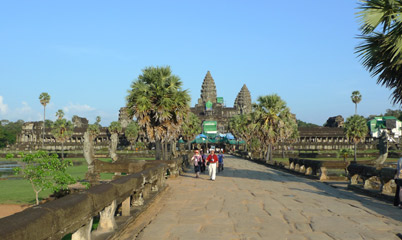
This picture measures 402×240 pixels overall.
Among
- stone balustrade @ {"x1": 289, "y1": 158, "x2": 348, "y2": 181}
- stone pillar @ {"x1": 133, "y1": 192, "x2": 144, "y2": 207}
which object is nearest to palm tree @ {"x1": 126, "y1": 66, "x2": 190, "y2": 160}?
stone balustrade @ {"x1": 289, "y1": 158, "x2": 348, "y2": 181}

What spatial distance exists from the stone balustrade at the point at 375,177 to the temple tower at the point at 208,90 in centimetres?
17156

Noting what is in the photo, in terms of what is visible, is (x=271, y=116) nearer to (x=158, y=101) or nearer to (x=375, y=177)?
(x=158, y=101)

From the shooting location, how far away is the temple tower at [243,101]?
185 m

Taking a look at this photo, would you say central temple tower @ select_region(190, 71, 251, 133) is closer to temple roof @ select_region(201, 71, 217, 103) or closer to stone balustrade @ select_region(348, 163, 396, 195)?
temple roof @ select_region(201, 71, 217, 103)

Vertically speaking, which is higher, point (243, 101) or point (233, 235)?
point (243, 101)

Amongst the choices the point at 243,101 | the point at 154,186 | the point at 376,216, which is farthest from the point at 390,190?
the point at 243,101

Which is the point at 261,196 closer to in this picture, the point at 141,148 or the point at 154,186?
the point at 154,186

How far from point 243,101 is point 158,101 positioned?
530ft

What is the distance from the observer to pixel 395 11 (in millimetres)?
13461

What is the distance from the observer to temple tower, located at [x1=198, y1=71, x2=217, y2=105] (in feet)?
622

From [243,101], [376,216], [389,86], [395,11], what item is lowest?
[376,216]

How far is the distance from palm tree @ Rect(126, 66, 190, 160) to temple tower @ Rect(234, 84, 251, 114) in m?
157

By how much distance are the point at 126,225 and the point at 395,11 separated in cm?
1118

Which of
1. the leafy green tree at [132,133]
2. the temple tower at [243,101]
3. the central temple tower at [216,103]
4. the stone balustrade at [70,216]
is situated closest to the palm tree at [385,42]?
the stone balustrade at [70,216]
